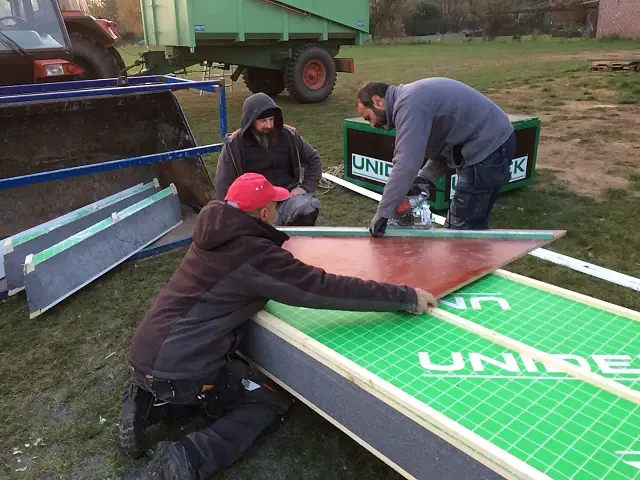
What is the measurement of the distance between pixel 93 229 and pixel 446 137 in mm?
2489

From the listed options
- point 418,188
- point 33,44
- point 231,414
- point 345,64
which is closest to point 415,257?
point 418,188

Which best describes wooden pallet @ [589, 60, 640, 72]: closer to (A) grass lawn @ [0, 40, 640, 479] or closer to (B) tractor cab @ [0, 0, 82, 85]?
(A) grass lawn @ [0, 40, 640, 479]

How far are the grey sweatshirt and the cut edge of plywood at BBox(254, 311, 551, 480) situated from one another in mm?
1142

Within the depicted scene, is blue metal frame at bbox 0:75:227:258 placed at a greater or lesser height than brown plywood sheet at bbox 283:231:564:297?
greater

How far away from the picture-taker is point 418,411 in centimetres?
176

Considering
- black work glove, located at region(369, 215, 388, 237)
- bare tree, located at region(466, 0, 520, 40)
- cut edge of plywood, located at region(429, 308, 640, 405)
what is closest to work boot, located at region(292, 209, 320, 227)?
black work glove, located at region(369, 215, 388, 237)

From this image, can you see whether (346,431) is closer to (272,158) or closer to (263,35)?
(272,158)

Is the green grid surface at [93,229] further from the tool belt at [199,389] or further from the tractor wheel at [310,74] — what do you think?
the tractor wheel at [310,74]

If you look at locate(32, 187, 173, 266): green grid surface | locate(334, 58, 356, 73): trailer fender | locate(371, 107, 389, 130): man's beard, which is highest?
locate(334, 58, 356, 73): trailer fender

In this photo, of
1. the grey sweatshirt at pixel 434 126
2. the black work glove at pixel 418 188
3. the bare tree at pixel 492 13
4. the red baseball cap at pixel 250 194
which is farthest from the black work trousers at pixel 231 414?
the bare tree at pixel 492 13

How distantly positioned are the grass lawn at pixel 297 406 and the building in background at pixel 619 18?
73.6 ft

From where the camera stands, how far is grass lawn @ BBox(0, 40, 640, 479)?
7.86 feet

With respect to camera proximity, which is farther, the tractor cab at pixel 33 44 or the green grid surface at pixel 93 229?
the tractor cab at pixel 33 44

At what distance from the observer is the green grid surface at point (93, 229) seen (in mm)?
3625
